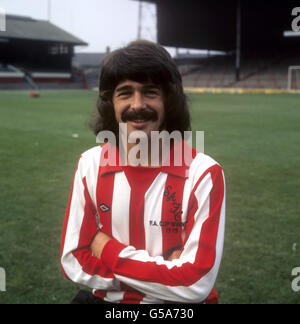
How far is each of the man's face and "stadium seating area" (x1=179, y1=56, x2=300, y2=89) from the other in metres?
29.7

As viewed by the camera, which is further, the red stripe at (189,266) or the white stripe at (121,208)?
the white stripe at (121,208)

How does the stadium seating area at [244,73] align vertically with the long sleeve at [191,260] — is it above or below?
below

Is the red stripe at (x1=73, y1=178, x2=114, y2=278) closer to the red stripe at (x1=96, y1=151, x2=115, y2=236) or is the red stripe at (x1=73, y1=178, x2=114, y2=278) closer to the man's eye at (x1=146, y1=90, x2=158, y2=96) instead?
the red stripe at (x1=96, y1=151, x2=115, y2=236)

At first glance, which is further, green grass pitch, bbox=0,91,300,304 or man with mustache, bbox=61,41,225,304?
green grass pitch, bbox=0,91,300,304

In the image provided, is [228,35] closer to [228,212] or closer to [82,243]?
[228,212]

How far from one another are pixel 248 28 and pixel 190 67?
661cm

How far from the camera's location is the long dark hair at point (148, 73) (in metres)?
1.63

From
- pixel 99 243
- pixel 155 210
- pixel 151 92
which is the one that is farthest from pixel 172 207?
pixel 151 92

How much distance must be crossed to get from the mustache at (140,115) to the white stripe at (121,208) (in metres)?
0.24

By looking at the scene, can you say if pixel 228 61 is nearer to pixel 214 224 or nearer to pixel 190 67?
pixel 190 67

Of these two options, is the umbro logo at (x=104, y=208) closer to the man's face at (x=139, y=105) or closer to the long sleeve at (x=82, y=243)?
the long sleeve at (x=82, y=243)

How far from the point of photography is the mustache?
1.63 meters

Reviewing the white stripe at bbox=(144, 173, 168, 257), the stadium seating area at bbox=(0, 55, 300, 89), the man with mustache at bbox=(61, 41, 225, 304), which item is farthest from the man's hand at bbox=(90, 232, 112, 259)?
the stadium seating area at bbox=(0, 55, 300, 89)

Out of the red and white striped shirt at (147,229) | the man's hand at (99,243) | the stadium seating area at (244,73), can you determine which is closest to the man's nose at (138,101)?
the red and white striped shirt at (147,229)
